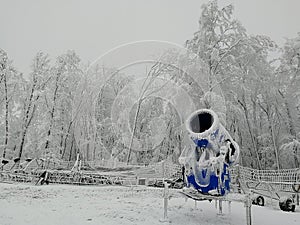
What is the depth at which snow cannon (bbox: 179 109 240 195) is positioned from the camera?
4.79 metres

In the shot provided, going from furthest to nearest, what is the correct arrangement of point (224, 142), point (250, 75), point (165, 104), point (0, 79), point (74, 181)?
1. point (0, 79)
2. point (165, 104)
3. point (250, 75)
4. point (74, 181)
5. point (224, 142)

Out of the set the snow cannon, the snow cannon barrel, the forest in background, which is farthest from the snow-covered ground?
the forest in background

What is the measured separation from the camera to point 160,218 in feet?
17.3

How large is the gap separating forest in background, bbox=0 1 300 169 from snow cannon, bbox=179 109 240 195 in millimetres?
7525

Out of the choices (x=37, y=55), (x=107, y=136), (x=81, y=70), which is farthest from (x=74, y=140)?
(x=37, y=55)

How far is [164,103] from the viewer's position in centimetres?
1733

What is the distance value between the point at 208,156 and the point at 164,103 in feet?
40.9

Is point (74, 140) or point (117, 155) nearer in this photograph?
point (117, 155)

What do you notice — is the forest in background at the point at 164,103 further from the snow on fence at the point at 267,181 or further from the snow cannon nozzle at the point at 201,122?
the snow cannon nozzle at the point at 201,122

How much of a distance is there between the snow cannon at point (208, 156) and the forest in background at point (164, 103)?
753 cm

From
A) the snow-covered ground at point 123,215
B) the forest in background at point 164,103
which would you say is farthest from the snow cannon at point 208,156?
the forest in background at point 164,103

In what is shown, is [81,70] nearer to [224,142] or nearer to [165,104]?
[165,104]

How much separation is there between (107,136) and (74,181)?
23.1 ft

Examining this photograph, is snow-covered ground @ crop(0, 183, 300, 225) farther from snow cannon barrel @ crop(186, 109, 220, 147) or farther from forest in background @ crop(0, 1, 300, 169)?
forest in background @ crop(0, 1, 300, 169)
